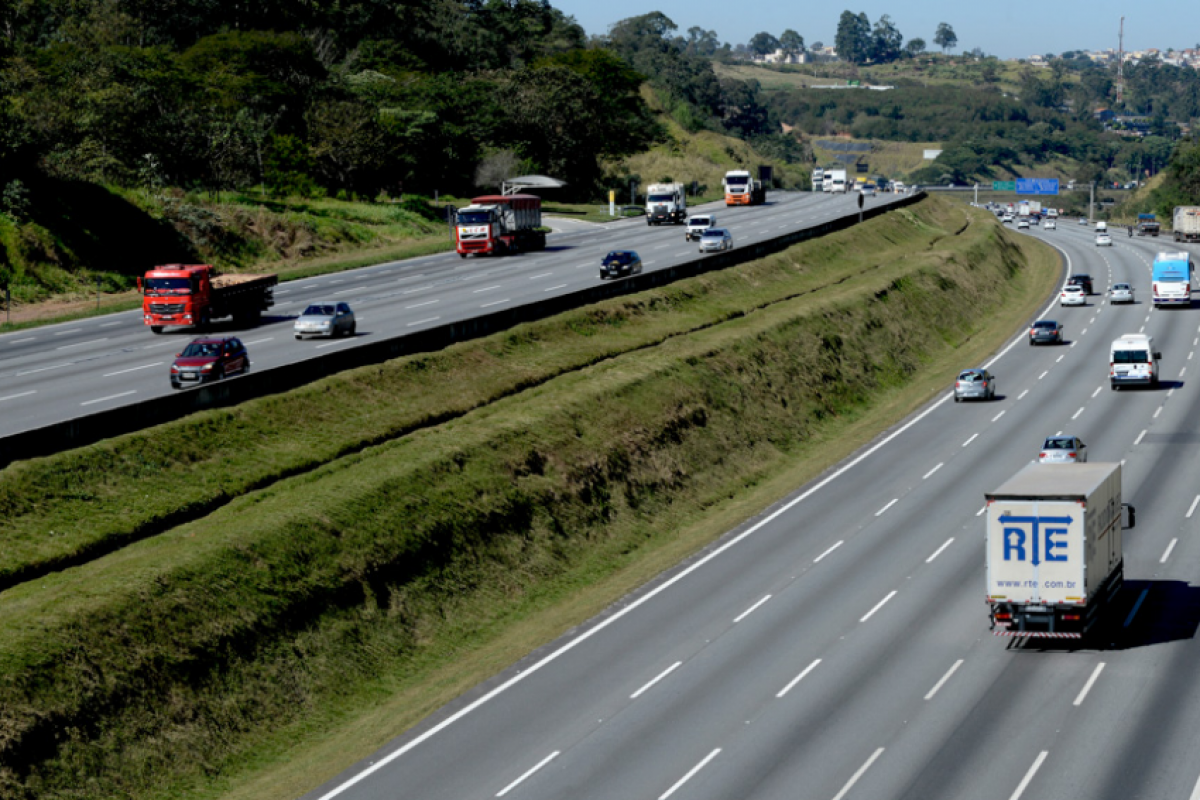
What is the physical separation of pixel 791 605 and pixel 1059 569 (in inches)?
338

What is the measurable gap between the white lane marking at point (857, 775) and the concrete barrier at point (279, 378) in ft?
78.7

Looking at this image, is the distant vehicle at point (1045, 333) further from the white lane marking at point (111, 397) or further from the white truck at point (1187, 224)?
the white truck at point (1187, 224)

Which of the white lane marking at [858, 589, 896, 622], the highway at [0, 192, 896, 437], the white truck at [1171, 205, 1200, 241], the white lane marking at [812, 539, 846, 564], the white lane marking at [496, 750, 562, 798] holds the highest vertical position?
the highway at [0, 192, 896, 437]

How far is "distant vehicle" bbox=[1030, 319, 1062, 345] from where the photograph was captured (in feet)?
258

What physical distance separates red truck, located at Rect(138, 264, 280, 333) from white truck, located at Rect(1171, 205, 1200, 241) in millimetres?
112725

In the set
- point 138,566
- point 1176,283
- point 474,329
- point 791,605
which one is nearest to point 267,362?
point 474,329

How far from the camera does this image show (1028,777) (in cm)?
2570

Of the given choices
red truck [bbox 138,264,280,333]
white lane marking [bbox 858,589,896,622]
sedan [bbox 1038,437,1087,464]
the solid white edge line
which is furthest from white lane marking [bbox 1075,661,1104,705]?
red truck [bbox 138,264,280,333]

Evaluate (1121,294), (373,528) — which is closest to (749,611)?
(373,528)

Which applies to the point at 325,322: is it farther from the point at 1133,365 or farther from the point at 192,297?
the point at 1133,365

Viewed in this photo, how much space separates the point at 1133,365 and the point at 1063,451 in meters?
19.5

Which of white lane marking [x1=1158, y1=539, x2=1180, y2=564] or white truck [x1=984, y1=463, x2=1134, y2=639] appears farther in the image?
white lane marking [x1=1158, y1=539, x2=1180, y2=564]

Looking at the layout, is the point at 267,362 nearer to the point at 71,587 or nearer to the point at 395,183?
the point at 71,587

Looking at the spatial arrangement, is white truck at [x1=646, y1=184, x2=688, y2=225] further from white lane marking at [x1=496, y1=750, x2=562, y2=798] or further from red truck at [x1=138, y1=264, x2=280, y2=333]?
white lane marking at [x1=496, y1=750, x2=562, y2=798]
